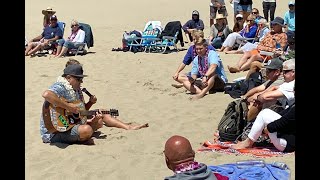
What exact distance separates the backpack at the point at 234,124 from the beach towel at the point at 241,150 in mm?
112

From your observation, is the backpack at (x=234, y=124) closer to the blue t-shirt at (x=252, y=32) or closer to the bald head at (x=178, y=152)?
the bald head at (x=178, y=152)

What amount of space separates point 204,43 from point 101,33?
980 centimetres

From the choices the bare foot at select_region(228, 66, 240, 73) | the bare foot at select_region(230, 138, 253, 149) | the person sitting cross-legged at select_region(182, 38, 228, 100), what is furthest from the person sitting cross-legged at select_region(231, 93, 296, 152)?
the bare foot at select_region(228, 66, 240, 73)

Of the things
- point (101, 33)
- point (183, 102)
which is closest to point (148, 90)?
point (183, 102)

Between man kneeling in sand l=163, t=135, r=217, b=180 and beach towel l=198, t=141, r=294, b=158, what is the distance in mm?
2466

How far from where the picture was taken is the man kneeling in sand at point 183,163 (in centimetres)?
338

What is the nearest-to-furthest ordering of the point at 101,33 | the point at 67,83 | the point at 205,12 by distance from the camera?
the point at 67,83, the point at 101,33, the point at 205,12


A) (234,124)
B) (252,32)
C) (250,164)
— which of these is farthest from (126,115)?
(252,32)

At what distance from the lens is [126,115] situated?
7977 millimetres

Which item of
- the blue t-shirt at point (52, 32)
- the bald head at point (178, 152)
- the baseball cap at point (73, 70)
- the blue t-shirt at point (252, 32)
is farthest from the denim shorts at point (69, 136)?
the blue t-shirt at point (52, 32)

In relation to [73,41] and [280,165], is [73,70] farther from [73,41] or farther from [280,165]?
[73,41]

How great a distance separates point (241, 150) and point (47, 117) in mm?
2175
